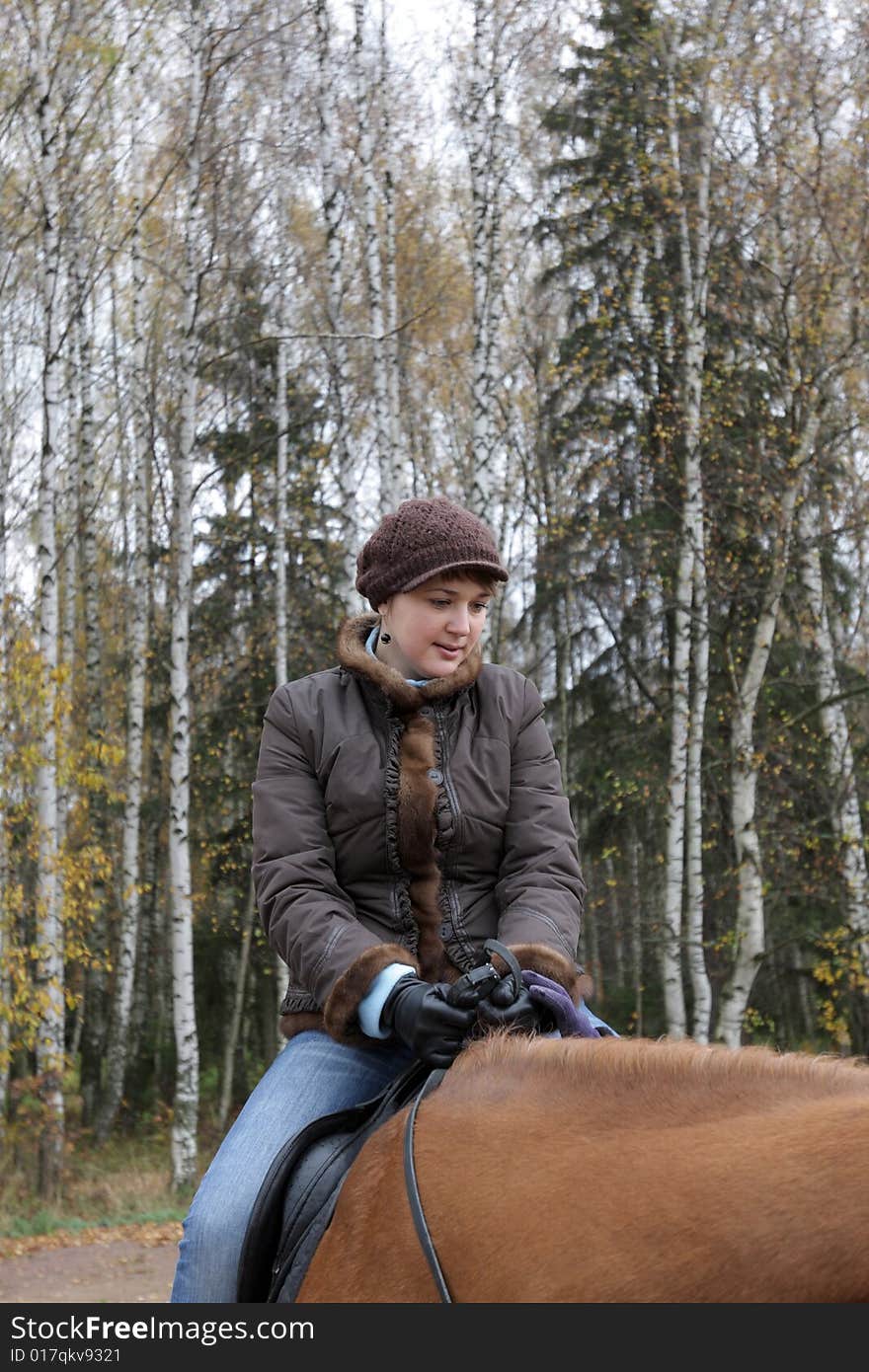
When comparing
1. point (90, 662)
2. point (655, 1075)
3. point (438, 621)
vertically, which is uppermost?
point (90, 662)

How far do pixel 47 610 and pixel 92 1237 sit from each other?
5545 mm

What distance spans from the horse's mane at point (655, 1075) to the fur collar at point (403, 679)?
34.7 inches

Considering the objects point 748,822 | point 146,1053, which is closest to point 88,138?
point 748,822

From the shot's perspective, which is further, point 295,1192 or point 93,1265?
point 93,1265

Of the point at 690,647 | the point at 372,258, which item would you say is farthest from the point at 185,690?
the point at 690,647

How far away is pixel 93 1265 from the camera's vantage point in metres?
9.42

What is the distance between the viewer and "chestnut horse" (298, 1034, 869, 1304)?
1.48 meters

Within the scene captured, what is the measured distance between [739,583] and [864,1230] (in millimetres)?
14304

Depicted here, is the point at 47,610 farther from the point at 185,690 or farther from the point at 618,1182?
the point at 618,1182

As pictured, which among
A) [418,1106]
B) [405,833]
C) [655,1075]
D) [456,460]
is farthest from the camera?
[456,460]

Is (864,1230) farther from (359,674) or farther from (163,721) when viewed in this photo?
(163,721)

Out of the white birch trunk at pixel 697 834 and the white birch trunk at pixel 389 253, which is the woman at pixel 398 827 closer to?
the white birch trunk at pixel 389 253

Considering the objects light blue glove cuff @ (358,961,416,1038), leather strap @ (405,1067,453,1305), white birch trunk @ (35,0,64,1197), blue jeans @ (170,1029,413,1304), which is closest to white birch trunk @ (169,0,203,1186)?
white birch trunk @ (35,0,64,1197)

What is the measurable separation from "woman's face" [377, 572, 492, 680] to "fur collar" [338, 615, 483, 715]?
27 mm
